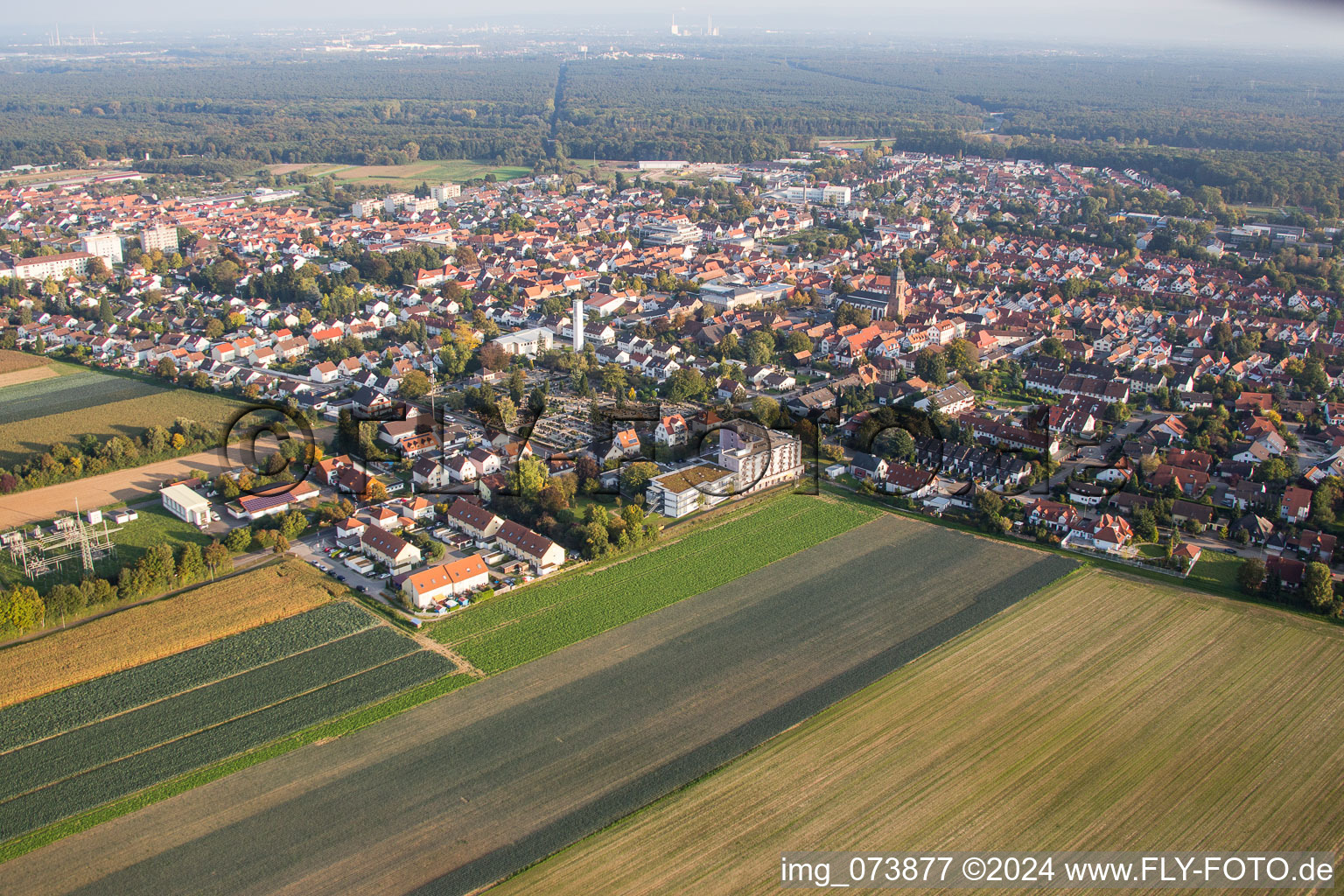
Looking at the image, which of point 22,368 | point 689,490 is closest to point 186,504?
point 689,490

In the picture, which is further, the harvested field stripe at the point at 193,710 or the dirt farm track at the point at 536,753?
the harvested field stripe at the point at 193,710

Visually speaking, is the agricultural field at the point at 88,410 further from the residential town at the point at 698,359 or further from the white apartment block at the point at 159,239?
the white apartment block at the point at 159,239

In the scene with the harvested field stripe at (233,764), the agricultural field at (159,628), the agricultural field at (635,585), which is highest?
the agricultural field at (159,628)

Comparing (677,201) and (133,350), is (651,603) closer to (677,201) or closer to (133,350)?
(133,350)

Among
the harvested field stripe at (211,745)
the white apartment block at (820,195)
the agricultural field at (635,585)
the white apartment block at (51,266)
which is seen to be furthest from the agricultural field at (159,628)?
the white apartment block at (820,195)

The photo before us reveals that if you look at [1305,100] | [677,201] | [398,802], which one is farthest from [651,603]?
[1305,100]

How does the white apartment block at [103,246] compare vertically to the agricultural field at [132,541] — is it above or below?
above
